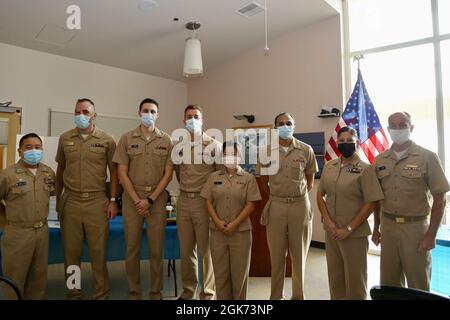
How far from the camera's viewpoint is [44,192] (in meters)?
2.50

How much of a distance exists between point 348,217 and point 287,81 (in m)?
3.66

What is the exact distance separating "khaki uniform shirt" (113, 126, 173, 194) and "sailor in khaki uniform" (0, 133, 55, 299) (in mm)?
624

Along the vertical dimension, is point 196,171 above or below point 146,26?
below

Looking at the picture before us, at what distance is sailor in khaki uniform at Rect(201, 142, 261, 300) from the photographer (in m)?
2.40

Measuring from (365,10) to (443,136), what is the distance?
7.50ft

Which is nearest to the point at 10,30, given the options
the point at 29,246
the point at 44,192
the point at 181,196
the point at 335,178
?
the point at 44,192

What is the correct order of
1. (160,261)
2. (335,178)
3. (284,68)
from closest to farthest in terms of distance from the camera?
(335,178) → (160,261) → (284,68)

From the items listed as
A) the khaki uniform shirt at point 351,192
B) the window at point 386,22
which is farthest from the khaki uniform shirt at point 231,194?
the window at point 386,22

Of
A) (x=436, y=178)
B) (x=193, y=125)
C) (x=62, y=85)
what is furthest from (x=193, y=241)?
(x=62, y=85)

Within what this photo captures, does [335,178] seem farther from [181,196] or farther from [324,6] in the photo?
[324,6]

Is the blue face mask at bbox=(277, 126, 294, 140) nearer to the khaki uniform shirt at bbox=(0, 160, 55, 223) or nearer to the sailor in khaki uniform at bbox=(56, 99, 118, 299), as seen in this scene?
the sailor in khaki uniform at bbox=(56, 99, 118, 299)

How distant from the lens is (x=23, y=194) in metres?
2.40

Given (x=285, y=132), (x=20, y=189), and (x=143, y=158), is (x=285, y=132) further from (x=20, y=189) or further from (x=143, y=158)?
(x=20, y=189)

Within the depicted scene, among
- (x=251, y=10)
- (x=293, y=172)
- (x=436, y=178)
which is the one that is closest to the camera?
(x=436, y=178)
